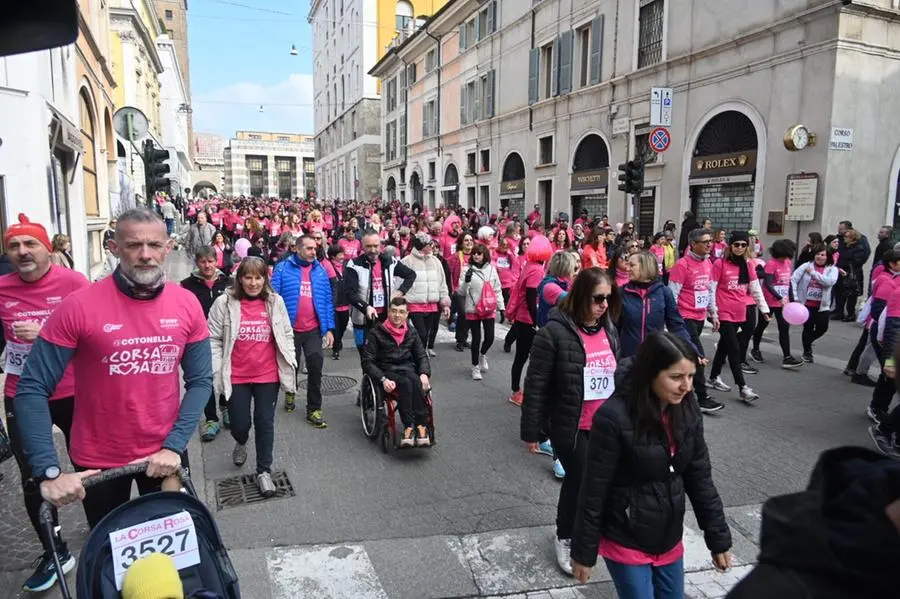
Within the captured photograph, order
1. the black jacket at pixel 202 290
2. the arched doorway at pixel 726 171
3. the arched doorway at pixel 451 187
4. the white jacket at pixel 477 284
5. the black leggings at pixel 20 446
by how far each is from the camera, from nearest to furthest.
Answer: the black leggings at pixel 20 446 → the black jacket at pixel 202 290 → the white jacket at pixel 477 284 → the arched doorway at pixel 726 171 → the arched doorway at pixel 451 187

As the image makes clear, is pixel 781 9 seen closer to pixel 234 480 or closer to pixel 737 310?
pixel 737 310

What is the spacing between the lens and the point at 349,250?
11695mm

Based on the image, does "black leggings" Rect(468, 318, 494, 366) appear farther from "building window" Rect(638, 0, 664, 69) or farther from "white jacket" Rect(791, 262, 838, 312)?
"building window" Rect(638, 0, 664, 69)

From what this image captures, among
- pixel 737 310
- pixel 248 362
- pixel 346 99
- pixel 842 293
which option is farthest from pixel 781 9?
pixel 346 99

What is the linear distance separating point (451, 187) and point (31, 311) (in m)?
32.9

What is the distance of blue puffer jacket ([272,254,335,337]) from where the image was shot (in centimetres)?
636

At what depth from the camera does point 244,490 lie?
4859 millimetres

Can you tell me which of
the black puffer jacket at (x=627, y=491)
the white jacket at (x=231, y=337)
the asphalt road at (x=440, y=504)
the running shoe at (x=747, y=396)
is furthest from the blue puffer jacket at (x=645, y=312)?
the white jacket at (x=231, y=337)

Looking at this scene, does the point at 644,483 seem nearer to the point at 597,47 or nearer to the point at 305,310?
the point at 305,310

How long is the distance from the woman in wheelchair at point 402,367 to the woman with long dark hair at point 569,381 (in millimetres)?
1716

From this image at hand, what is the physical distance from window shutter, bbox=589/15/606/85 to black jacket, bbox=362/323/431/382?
60.5ft

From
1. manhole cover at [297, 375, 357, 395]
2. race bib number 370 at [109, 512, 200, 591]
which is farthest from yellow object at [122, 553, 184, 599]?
manhole cover at [297, 375, 357, 395]

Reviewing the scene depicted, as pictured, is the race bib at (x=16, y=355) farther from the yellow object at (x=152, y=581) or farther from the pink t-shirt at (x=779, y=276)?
the pink t-shirt at (x=779, y=276)

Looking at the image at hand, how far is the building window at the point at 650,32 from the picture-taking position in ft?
61.4
